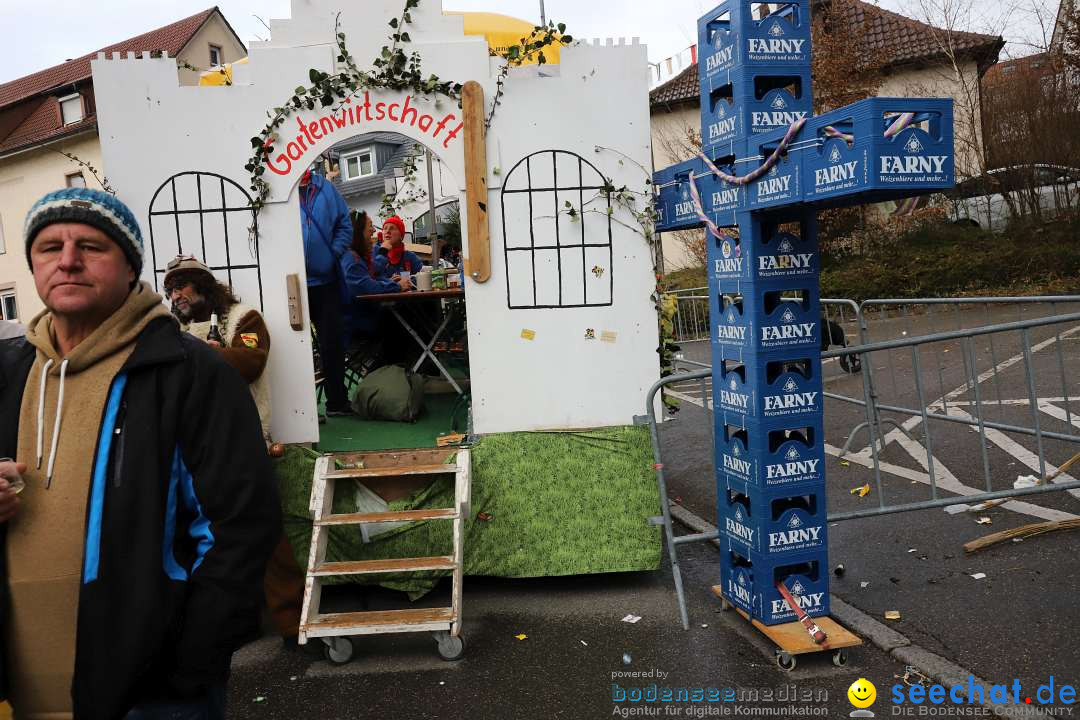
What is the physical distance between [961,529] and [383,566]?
366 centimetres

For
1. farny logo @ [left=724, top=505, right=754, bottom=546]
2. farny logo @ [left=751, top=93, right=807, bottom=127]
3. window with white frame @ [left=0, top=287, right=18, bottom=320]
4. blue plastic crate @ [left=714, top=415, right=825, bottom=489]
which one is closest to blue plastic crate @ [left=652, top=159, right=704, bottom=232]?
farny logo @ [left=751, top=93, right=807, bottom=127]

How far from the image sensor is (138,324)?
2.17m

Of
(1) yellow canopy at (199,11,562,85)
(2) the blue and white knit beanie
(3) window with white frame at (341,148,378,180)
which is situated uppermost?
(3) window with white frame at (341,148,378,180)

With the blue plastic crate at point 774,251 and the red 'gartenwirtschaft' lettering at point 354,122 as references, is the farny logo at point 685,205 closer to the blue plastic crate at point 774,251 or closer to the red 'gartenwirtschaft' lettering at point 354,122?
the blue plastic crate at point 774,251

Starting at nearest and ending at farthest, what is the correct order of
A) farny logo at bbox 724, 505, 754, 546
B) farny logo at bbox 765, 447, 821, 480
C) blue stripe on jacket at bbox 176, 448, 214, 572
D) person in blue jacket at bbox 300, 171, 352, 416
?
blue stripe on jacket at bbox 176, 448, 214, 572, farny logo at bbox 765, 447, 821, 480, farny logo at bbox 724, 505, 754, 546, person in blue jacket at bbox 300, 171, 352, 416

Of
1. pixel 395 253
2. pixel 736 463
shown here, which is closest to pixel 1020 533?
pixel 736 463

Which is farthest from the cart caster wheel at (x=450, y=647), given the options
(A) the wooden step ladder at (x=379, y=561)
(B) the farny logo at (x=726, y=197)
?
(B) the farny logo at (x=726, y=197)

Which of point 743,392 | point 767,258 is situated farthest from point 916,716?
point 767,258

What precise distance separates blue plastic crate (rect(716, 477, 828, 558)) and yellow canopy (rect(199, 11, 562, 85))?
9.20ft

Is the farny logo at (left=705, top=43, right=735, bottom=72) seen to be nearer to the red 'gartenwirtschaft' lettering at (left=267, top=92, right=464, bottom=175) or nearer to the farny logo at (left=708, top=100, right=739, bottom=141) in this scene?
the farny logo at (left=708, top=100, right=739, bottom=141)

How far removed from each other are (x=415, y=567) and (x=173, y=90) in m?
3.00

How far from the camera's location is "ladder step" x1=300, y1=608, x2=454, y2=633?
Result: 177 inches

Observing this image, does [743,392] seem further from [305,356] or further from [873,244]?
[873,244]

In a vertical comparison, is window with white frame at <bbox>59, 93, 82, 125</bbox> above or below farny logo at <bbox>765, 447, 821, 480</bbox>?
above
